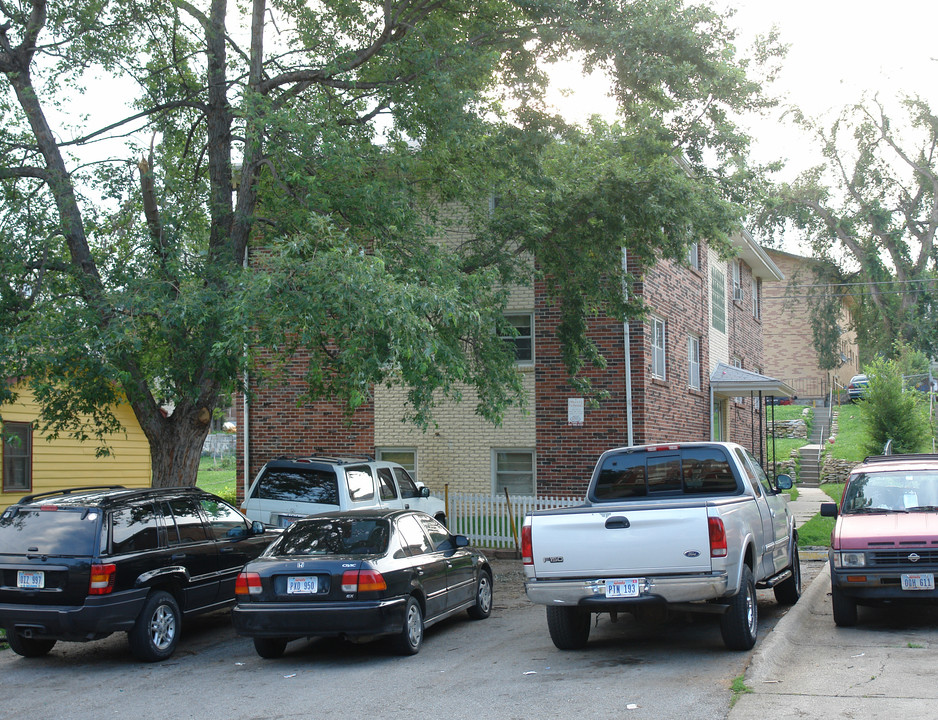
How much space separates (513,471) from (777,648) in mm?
11279

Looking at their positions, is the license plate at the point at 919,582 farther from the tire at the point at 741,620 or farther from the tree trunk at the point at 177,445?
the tree trunk at the point at 177,445

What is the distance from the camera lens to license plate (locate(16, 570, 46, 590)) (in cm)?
888

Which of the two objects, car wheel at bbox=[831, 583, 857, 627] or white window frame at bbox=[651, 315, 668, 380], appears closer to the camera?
car wheel at bbox=[831, 583, 857, 627]

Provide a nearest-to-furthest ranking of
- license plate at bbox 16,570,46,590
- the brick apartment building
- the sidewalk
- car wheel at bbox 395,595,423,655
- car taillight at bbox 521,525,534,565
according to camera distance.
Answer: the sidewalk, car taillight at bbox 521,525,534,565, license plate at bbox 16,570,46,590, car wheel at bbox 395,595,423,655, the brick apartment building

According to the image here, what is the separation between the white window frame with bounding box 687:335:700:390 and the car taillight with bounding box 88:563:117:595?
15.8m

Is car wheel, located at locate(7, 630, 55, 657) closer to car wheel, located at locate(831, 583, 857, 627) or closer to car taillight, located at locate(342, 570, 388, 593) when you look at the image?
car taillight, located at locate(342, 570, 388, 593)

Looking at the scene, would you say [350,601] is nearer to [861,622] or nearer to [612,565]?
[612,565]

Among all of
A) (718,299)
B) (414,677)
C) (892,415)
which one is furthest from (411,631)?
(892,415)

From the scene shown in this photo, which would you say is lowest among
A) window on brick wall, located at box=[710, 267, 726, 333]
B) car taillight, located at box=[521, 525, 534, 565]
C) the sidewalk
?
the sidewalk

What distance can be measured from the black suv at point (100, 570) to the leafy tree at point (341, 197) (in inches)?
72.5

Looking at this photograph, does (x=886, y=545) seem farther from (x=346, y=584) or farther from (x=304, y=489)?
(x=304, y=489)

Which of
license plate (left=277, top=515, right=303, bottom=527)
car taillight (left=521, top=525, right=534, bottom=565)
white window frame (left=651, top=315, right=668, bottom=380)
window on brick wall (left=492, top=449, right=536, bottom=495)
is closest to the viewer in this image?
car taillight (left=521, top=525, right=534, bottom=565)

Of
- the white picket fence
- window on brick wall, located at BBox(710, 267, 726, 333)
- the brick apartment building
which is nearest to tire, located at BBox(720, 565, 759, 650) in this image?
the brick apartment building

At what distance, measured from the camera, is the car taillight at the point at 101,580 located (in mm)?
8742
